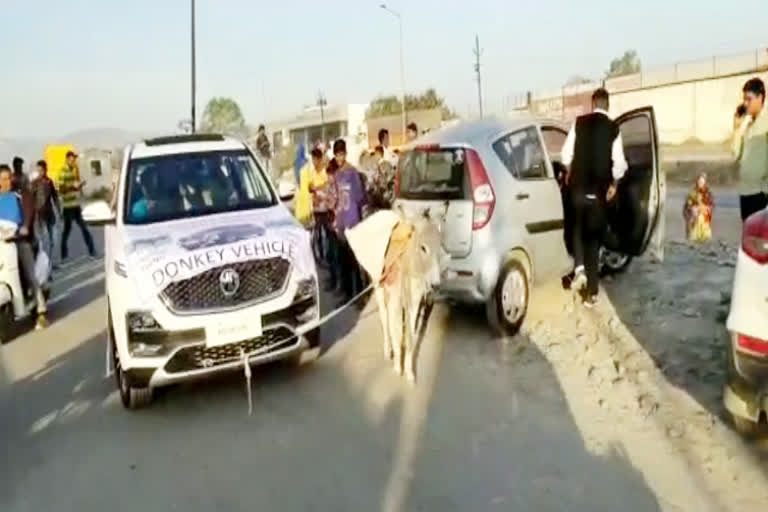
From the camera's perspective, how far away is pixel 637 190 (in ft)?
26.8

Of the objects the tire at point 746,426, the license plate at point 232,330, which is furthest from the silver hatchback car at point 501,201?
the tire at point 746,426

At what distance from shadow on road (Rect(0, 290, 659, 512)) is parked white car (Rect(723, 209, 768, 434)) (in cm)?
74

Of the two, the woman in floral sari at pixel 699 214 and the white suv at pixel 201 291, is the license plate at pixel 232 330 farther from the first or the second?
the woman in floral sari at pixel 699 214

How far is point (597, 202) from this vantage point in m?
7.48

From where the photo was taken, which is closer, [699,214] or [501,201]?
[501,201]

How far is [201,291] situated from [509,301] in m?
2.88

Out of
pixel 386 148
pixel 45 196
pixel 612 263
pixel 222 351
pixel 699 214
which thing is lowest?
pixel 222 351

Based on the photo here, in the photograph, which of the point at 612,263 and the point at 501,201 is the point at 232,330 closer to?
the point at 501,201

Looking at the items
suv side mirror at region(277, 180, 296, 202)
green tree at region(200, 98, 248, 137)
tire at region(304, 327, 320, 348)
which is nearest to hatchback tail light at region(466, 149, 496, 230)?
tire at region(304, 327, 320, 348)

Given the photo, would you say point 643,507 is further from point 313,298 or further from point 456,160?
point 456,160

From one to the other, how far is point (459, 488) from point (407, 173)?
391 cm

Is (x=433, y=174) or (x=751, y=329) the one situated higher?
(x=433, y=174)

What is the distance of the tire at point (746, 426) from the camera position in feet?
14.3

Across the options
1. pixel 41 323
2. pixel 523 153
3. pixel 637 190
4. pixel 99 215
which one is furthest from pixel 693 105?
pixel 99 215
